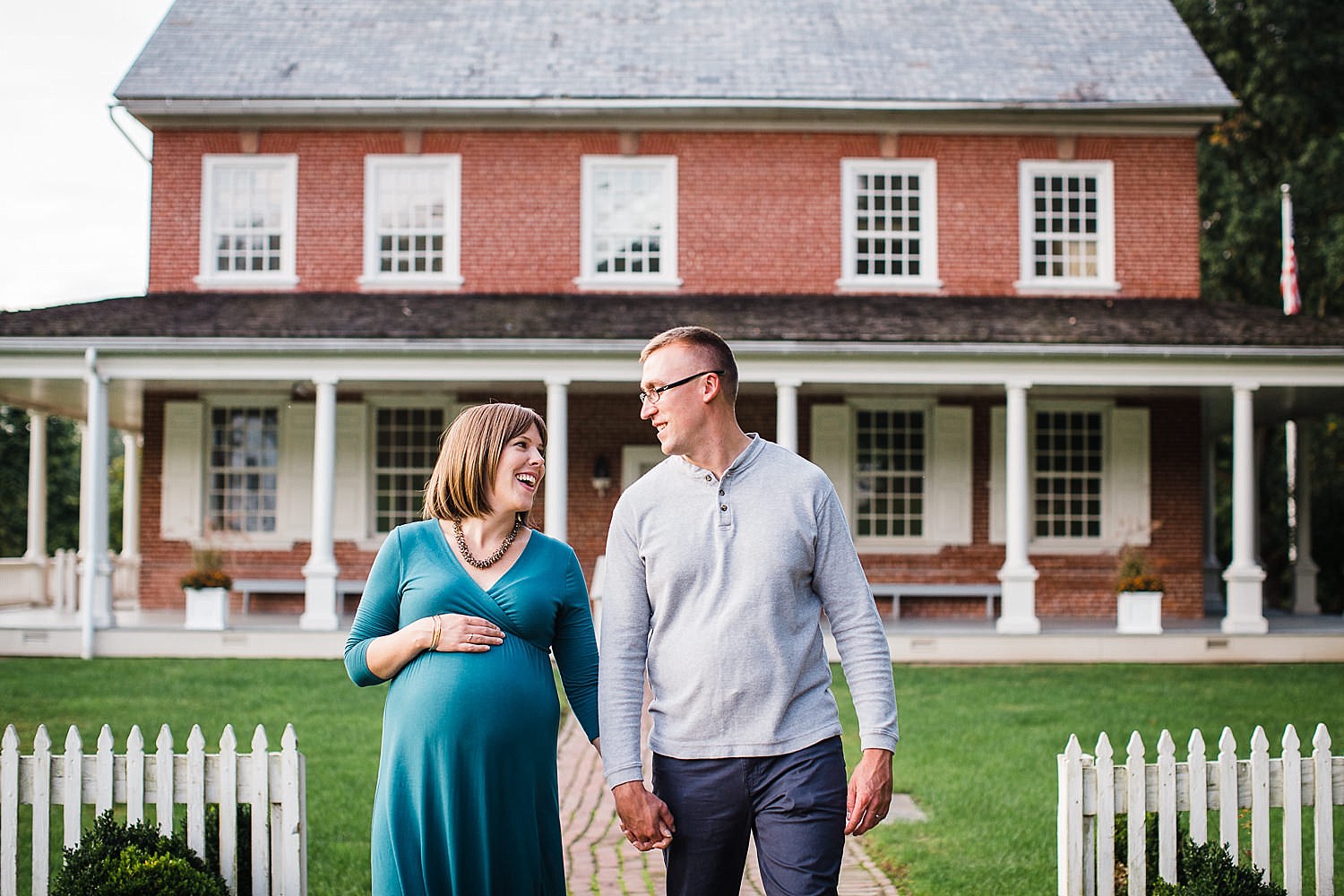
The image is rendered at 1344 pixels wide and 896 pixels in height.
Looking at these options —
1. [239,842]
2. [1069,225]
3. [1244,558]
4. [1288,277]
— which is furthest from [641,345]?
[239,842]

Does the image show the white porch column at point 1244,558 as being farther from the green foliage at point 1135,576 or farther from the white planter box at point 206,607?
the white planter box at point 206,607

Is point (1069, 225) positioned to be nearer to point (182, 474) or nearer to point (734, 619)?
point (182, 474)

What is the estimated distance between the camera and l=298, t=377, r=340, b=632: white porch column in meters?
14.5

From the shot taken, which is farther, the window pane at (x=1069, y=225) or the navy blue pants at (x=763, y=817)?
the window pane at (x=1069, y=225)

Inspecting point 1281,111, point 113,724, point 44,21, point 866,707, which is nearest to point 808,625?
point 866,707

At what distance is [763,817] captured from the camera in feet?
10.7

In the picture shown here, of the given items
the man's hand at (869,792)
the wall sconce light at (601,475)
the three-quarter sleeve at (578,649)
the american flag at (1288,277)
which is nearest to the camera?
the man's hand at (869,792)

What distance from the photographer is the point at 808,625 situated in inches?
133

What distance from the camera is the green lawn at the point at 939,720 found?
21.0 feet

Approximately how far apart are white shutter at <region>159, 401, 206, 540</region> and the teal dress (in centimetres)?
1478

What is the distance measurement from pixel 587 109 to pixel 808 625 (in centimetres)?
1456

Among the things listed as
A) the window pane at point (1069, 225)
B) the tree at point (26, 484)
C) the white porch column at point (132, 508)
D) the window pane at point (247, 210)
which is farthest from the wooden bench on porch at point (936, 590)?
the tree at point (26, 484)

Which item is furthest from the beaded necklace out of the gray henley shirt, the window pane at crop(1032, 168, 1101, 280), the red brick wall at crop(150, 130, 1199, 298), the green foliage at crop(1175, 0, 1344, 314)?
the green foliage at crop(1175, 0, 1344, 314)

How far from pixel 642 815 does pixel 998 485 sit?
14.6 m
